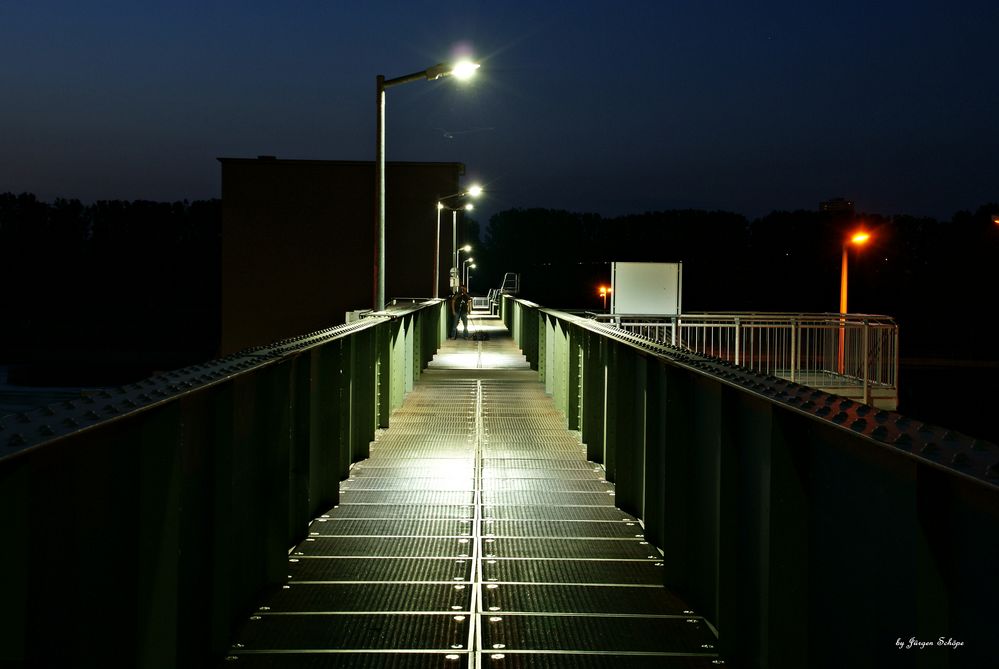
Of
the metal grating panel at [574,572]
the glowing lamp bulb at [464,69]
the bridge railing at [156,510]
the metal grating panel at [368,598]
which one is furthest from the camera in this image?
the glowing lamp bulb at [464,69]

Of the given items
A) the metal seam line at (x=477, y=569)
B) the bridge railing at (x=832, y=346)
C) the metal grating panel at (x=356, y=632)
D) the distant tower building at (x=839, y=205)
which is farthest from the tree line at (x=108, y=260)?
the metal grating panel at (x=356, y=632)

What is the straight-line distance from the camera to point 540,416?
12.5 metres

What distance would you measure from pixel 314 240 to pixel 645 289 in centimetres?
4189

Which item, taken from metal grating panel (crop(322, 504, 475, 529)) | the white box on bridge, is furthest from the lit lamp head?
metal grating panel (crop(322, 504, 475, 529))

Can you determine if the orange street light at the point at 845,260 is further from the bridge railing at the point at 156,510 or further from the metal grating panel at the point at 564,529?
the bridge railing at the point at 156,510

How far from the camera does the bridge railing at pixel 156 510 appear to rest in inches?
102

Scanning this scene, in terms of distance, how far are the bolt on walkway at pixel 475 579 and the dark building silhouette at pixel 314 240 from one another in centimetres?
5204

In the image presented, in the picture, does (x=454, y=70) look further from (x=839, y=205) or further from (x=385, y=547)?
(x=839, y=205)

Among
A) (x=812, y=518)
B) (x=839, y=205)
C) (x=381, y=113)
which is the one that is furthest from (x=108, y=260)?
(x=812, y=518)

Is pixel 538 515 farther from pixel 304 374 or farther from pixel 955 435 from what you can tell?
pixel 955 435

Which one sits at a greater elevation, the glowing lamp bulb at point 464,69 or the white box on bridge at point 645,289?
the glowing lamp bulb at point 464,69

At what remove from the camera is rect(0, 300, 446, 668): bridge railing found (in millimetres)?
2586

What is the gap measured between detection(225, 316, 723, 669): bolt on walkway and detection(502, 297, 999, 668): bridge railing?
326 millimetres

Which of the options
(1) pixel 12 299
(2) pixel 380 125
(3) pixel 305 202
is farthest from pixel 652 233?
(2) pixel 380 125
